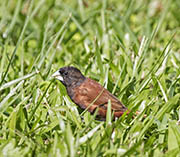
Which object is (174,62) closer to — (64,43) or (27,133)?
(64,43)

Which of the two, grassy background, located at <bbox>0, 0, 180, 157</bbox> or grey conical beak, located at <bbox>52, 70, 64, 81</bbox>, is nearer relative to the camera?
grassy background, located at <bbox>0, 0, 180, 157</bbox>

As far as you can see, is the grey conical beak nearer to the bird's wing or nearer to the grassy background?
the grassy background

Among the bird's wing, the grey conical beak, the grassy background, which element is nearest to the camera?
the grassy background

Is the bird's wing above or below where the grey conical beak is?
below

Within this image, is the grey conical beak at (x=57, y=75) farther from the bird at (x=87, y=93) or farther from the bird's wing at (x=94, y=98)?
the bird's wing at (x=94, y=98)

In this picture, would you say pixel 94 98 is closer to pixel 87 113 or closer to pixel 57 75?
pixel 87 113

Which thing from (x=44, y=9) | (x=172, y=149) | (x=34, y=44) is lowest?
(x=172, y=149)

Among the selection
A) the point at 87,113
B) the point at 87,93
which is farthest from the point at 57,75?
the point at 87,113

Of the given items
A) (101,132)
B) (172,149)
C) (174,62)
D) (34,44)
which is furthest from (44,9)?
(172,149)

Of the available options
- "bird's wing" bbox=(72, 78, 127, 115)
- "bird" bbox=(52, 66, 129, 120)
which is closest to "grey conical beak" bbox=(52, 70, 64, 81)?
"bird" bbox=(52, 66, 129, 120)

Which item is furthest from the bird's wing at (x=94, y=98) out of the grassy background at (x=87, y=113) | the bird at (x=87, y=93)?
the grassy background at (x=87, y=113)
